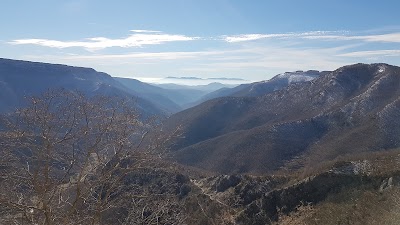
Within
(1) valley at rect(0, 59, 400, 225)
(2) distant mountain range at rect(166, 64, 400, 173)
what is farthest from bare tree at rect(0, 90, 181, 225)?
(2) distant mountain range at rect(166, 64, 400, 173)

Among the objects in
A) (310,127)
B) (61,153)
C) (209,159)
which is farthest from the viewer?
(310,127)

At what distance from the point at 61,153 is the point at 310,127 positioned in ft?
269

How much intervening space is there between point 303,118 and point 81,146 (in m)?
86.8

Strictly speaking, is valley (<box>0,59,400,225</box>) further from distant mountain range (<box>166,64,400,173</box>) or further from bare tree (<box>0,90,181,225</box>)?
distant mountain range (<box>166,64,400,173</box>)

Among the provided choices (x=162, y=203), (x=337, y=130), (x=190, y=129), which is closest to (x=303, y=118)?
(x=337, y=130)

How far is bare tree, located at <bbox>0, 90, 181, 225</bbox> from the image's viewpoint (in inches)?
369

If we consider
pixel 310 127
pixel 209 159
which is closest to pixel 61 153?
pixel 209 159

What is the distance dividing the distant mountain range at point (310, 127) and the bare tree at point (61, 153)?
53386 millimetres

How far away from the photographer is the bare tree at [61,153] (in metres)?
9.38

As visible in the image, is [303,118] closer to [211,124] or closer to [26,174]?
[211,124]

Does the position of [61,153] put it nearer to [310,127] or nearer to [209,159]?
[209,159]

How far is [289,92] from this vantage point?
12081 cm

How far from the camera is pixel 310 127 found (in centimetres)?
8788

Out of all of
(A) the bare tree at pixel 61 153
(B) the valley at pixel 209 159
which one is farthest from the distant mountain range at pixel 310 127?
(A) the bare tree at pixel 61 153
